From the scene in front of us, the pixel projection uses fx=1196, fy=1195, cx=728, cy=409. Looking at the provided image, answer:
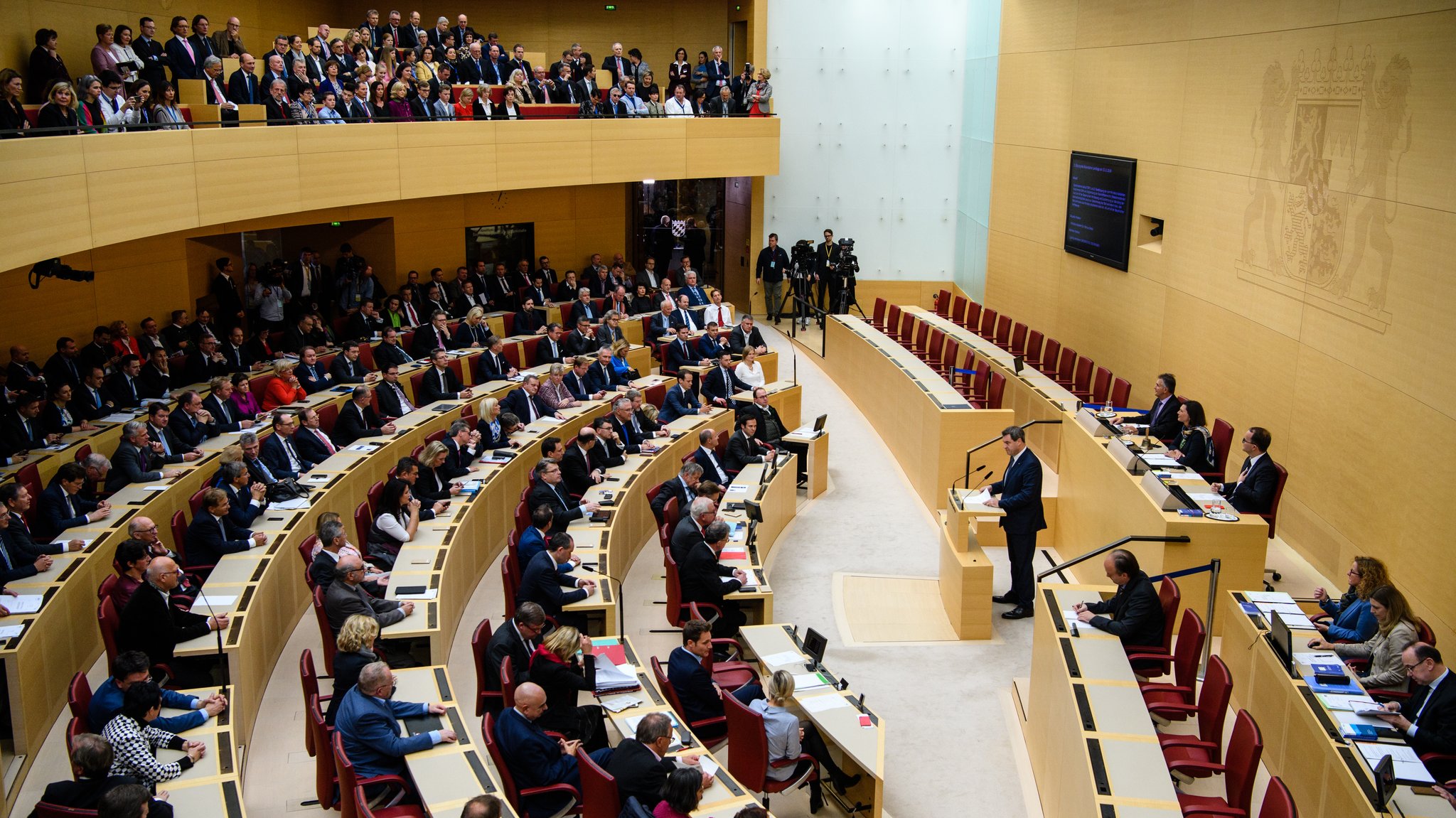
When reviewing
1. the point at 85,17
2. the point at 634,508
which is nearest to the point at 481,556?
the point at 634,508

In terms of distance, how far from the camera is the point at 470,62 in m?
16.8

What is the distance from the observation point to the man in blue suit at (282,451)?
10562 millimetres

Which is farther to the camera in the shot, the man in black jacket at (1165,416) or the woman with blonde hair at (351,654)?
the man in black jacket at (1165,416)

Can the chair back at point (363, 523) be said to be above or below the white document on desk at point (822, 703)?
above

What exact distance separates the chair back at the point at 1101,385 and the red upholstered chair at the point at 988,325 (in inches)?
158

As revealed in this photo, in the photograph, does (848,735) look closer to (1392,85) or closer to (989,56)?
(1392,85)

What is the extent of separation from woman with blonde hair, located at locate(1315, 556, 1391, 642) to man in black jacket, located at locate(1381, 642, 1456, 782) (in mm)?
893

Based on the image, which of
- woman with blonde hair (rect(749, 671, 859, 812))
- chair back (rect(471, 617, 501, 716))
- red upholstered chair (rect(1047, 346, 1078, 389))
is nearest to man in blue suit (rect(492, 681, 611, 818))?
chair back (rect(471, 617, 501, 716))

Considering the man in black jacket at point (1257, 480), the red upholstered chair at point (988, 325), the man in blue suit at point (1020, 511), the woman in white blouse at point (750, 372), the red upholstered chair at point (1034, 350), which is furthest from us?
the red upholstered chair at point (988, 325)

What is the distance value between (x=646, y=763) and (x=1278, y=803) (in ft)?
9.96

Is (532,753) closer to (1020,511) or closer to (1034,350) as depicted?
(1020,511)

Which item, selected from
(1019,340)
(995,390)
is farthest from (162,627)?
(1019,340)

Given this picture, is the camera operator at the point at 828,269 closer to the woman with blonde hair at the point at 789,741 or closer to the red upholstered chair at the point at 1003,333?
the red upholstered chair at the point at 1003,333

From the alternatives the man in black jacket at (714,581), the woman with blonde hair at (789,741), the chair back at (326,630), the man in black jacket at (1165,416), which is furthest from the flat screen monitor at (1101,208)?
the chair back at (326,630)
